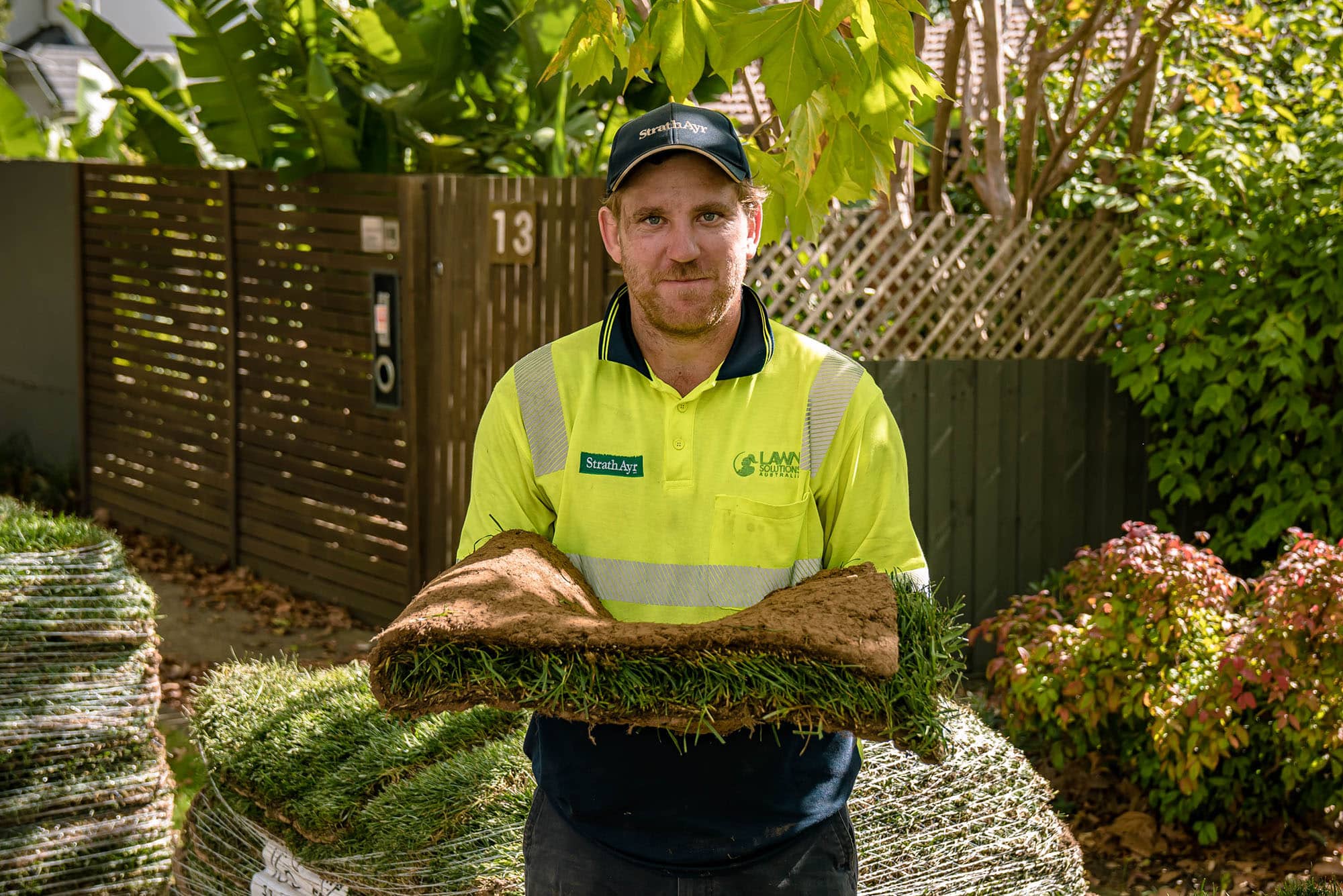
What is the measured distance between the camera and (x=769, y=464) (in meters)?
2.35

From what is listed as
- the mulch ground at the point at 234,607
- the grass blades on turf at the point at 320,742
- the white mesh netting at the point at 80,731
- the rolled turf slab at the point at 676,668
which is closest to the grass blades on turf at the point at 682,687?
the rolled turf slab at the point at 676,668

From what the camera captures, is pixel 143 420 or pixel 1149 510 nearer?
pixel 1149 510

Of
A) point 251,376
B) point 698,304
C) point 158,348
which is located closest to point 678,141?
point 698,304

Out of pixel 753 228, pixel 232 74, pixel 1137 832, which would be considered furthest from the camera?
pixel 232 74

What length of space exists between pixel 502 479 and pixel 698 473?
351mm

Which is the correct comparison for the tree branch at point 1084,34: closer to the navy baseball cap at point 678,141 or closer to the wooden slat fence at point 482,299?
the wooden slat fence at point 482,299

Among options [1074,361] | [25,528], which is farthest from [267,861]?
[1074,361]

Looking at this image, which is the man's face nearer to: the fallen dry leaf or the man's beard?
the man's beard

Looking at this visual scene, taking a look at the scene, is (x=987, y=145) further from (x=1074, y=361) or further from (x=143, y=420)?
(x=143, y=420)

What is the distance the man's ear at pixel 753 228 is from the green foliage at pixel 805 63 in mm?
501

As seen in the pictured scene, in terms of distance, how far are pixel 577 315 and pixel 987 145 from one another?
251 centimetres

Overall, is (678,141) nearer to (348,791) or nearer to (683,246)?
(683,246)

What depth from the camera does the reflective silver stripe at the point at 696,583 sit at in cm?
233

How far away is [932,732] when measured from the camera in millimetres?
2055
